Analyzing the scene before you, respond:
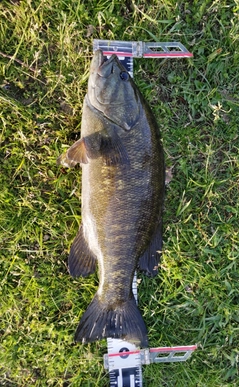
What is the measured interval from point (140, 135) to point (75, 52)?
1003mm

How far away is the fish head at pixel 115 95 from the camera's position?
255 centimetres

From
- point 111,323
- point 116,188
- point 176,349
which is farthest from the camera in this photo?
point 176,349

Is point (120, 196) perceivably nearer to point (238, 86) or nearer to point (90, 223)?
point (90, 223)

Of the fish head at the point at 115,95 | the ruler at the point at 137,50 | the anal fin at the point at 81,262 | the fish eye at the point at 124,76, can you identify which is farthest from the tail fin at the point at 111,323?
the ruler at the point at 137,50

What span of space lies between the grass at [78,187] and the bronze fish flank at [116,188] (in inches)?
15.0

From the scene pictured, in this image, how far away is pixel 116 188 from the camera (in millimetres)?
2541

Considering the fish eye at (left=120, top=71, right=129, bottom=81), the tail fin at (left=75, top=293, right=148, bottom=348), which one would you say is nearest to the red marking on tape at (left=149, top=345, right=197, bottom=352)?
the tail fin at (left=75, top=293, right=148, bottom=348)

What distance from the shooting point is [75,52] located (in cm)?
299

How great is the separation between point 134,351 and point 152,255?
3.02 ft

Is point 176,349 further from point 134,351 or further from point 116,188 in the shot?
point 116,188

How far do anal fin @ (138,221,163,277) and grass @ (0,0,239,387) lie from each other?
0.33 meters

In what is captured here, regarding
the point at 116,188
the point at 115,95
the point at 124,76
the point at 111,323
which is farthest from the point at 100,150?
the point at 111,323

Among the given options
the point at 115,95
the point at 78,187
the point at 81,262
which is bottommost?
the point at 81,262

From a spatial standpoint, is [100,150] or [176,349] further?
[176,349]
